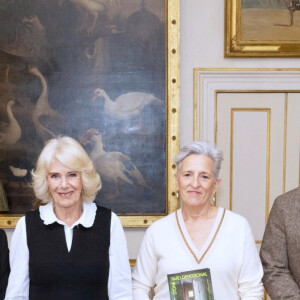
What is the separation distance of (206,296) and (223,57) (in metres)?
2.30

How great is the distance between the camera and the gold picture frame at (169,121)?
375 cm

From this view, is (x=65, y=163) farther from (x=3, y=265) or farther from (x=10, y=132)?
(x=10, y=132)

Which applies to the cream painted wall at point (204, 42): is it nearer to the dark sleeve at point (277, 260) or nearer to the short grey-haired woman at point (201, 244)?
the short grey-haired woman at point (201, 244)

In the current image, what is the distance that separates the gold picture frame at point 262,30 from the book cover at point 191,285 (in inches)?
87.5

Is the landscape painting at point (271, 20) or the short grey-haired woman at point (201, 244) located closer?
the short grey-haired woman at point (201, 244)

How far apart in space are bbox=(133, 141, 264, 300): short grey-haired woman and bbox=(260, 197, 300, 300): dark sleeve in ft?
0.18

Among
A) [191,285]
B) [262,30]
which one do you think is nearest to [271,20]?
[262,30]

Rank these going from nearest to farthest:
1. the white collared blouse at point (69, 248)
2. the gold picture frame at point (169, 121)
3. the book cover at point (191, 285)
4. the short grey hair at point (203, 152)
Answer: the book cover at point (191, 285) → the white collared blouse at point (69, 248) → the short grey hair at point (203, 152) → the gold picture frame at point (169, 121)

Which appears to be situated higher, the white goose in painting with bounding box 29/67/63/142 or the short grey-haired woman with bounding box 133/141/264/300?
the white goose in painting with bounding box 29/67/63/142

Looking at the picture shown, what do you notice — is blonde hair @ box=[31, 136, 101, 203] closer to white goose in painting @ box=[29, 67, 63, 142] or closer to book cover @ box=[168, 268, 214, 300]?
book cover @ box=[168, 268, 214, 300]

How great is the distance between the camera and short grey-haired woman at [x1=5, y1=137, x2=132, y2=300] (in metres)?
2.20

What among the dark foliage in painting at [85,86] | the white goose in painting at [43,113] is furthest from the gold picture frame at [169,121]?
the white goose in painting at [43,113]

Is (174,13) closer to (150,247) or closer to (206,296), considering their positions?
(150,247)

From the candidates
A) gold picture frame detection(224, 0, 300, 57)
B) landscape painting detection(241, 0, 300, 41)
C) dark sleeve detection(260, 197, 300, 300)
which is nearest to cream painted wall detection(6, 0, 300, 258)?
gold picture frame detection(224, 0, 300, 57)
